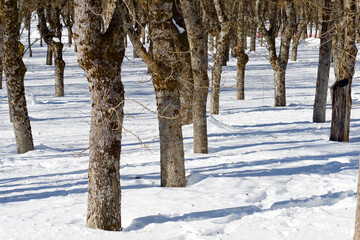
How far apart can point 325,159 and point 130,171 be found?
416cm

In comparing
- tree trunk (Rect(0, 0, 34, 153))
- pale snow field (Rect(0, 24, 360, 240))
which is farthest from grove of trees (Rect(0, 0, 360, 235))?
pale snow field (Rect(0, 24, 360, 240))

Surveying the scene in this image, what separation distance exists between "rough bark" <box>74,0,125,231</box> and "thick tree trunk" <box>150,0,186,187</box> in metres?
1.49

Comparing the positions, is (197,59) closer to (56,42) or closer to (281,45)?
(281,45)

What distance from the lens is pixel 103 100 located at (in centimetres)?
515

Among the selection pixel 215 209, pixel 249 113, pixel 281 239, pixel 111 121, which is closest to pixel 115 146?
pixel 111 121

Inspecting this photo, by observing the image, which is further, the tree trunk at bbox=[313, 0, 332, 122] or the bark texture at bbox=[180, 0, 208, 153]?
the tree trunk at bbox=[313, 0, 332, 122]

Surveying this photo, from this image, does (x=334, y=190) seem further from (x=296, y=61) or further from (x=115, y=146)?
(x=296, y=61)

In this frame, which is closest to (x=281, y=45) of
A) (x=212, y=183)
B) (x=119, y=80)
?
(x=212, y=183)

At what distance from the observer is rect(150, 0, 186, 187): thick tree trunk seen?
6.73 metres

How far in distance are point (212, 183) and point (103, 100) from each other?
3252 millimetres

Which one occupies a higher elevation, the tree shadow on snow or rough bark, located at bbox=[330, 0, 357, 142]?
rough bark, located at bbox=[330, 0, 357, 142]

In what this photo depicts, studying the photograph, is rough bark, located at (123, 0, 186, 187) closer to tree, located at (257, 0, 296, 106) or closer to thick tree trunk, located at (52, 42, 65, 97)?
tree, located at (257, 0, 296, 106)

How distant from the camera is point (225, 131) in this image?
42.0ft

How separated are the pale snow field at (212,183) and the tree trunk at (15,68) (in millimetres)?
662
